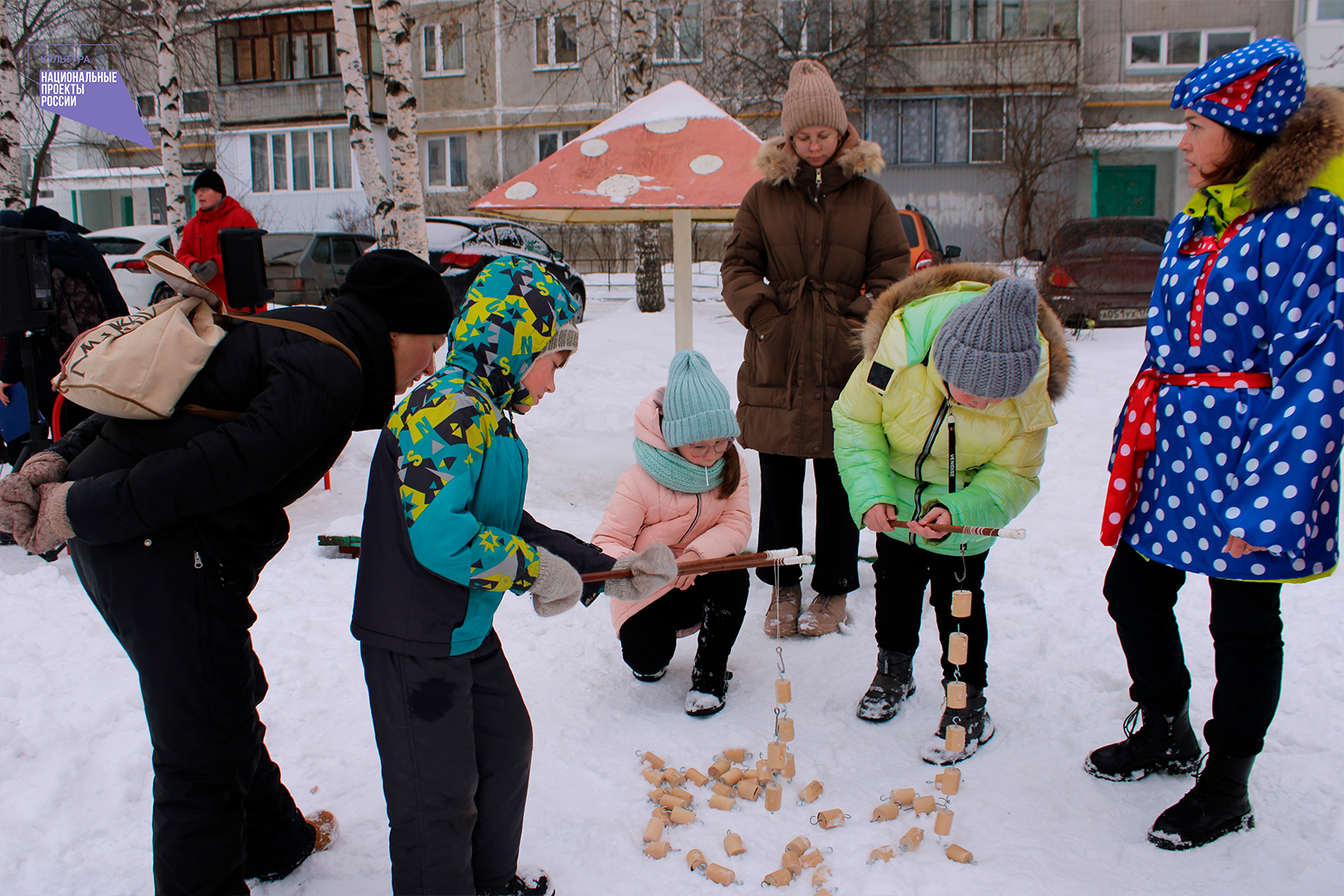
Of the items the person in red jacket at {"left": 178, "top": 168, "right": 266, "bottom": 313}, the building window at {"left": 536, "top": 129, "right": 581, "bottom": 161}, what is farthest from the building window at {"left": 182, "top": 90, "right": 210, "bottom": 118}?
the person in red jacket at {"left": 178, "top": 168, "right": 266, "bottom": 313}

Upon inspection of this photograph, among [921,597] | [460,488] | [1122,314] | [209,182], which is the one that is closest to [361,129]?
[209,182]

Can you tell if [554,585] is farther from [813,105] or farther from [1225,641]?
[813,105]

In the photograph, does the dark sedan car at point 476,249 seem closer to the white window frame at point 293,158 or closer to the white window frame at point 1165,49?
the white window frame at point 293,158

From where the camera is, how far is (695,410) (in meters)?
3.07

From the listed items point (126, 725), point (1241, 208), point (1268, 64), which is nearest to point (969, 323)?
point (1241, 208)

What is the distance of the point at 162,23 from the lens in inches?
457

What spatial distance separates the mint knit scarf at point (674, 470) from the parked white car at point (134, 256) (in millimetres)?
9747

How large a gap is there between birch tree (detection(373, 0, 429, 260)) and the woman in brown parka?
4038 millimetres

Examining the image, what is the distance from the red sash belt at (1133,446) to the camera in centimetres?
246

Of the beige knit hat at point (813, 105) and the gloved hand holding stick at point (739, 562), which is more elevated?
the beige knit hat at point (813, 105)

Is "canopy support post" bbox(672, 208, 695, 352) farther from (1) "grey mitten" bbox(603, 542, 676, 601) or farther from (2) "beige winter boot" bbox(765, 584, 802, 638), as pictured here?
(1) "grey mitten" bbox(603, 542, 676, 601)

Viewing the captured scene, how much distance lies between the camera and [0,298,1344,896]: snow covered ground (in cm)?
235

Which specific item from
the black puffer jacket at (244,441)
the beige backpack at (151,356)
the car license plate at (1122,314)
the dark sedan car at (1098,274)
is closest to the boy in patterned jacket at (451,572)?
the black puffer jacket at (244,441)

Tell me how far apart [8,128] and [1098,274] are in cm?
1193
